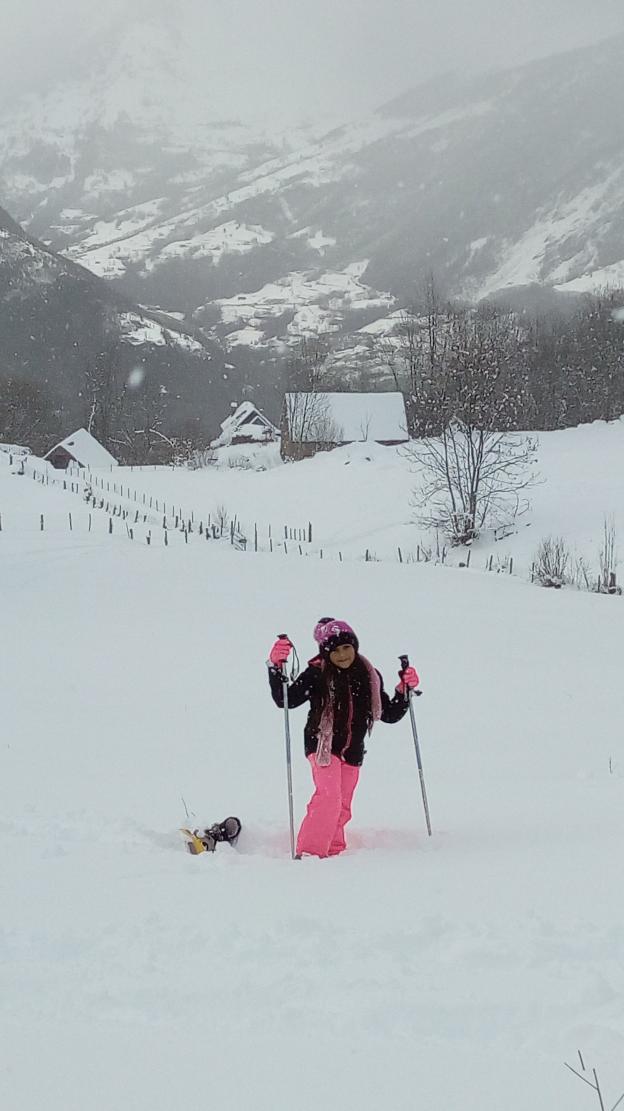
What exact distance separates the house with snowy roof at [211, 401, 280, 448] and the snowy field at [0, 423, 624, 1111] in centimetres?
7092

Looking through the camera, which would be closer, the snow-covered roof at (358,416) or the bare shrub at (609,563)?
the bare shrub at (609,563)

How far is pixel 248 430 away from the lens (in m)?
84.6

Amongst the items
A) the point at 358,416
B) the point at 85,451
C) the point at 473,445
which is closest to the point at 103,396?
the point at 85,451

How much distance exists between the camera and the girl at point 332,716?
5.32m

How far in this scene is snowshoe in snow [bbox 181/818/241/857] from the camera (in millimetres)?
5289

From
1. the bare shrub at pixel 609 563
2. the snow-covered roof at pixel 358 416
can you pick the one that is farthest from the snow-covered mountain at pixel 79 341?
the bare shrub at pixel 609 563

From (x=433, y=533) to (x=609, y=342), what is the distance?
29.4m

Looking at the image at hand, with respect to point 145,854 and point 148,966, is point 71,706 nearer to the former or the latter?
point 145,854

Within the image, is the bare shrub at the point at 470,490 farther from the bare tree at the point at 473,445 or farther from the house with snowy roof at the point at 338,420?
the house with snowy roof at the point at 338,420

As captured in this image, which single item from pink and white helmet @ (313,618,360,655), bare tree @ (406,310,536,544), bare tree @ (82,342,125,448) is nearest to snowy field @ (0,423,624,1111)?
pink and white helmet @ (313,618,360,655)

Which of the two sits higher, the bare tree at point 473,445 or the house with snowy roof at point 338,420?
the house with snowy roof at point 338,420

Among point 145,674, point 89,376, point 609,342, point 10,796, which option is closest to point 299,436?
point 609,342

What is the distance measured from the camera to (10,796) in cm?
627

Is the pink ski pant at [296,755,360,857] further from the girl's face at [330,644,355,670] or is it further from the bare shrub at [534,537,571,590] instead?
the bare shrub at [534,537,571,590]
